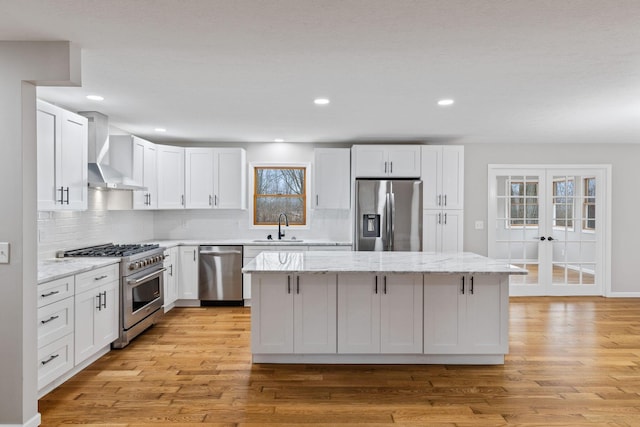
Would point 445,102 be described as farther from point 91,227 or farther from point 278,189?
point 91,227

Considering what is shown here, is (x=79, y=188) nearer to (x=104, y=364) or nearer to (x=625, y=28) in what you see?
(x=104, y=364)

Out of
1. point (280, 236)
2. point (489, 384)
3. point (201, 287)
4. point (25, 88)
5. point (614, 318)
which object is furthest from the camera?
point (280, 236)

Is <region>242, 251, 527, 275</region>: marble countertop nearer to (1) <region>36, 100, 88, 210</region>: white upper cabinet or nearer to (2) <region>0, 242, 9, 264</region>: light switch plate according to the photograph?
(2) <region>0, 242, 9, 264</region>: light switch plate

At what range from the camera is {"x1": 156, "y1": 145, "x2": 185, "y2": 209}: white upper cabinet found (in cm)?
578

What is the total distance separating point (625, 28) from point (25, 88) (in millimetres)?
3501

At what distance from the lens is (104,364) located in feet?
12.0

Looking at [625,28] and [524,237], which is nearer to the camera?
[625,28]

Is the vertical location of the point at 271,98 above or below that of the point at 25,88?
above

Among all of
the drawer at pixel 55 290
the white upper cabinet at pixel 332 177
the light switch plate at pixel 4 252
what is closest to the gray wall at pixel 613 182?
the white upper cabinet at pixel 332 177

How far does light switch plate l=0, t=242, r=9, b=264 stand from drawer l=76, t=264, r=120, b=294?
0.86m

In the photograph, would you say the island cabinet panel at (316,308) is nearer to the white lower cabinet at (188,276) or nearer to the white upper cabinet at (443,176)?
the white lower cabinet at (188,276)

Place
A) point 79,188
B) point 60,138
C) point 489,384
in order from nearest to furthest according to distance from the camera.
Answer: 1. point 489,384
2. point 60,138
3. point 79,188

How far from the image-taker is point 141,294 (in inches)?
172

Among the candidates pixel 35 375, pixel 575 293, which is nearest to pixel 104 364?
pixel 35 375
